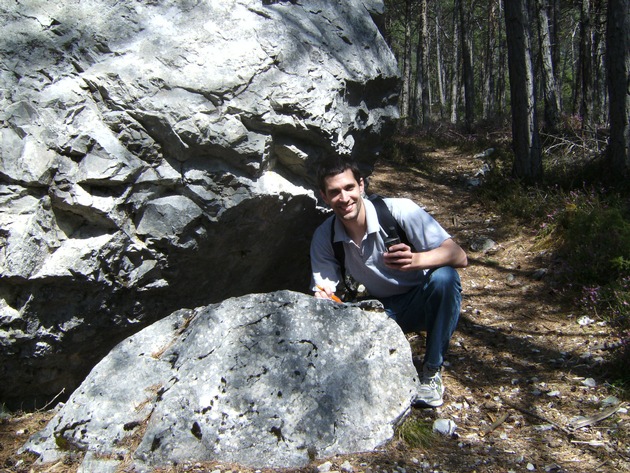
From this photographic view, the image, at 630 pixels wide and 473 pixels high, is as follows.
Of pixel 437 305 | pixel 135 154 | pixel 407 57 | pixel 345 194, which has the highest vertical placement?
pixel 407 57

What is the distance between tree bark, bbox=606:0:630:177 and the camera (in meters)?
7.17

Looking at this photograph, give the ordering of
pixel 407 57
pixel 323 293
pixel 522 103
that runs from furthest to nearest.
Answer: pixel 407 57
pixel 522 103
pixel 323 293

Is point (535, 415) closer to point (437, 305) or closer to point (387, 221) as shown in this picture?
point (437, 305)

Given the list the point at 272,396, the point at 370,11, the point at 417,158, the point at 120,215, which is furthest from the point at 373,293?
the point at 417,158

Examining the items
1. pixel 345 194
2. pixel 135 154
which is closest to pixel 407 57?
pixel 345 194

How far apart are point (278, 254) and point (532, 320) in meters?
2.46

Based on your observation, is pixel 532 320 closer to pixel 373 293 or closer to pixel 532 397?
pixel 532 397

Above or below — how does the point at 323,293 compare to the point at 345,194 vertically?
below

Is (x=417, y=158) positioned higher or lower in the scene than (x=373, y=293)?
higher

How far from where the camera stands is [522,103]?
8.49 metres

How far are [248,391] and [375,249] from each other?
127 centimetres

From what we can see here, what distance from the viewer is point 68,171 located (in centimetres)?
325

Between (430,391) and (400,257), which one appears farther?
(430,391)

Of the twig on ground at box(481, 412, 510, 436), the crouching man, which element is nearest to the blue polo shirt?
the crouching man
